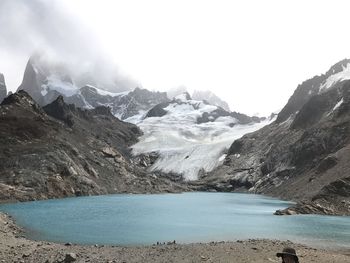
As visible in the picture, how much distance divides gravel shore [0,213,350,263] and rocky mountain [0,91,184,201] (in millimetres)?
77780

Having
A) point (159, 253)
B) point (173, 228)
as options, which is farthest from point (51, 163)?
point (159, 253)

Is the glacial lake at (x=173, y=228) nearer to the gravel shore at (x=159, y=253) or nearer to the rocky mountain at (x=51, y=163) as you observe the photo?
the gravel shore at (x=159, y=253)

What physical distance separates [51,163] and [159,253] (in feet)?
339

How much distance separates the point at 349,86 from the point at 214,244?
15919 cm

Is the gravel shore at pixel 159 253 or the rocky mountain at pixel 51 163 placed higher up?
the rocky mountain at pixel 51 163

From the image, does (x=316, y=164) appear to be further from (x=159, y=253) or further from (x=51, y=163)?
(x=159, y=253)

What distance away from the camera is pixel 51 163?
135m

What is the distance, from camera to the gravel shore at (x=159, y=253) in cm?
3412

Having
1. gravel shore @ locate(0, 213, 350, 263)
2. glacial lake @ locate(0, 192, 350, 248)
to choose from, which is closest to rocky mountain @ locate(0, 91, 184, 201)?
glacial lake @ locate(0, 192, 350, 248)

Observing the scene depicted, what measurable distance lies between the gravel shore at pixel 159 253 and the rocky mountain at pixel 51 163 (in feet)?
255

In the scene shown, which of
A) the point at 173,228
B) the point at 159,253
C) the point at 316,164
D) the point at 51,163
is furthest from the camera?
the point at 316,164

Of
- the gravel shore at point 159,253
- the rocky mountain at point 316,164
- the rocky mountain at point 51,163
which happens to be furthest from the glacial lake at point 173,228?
the rocky mountain at point 51,163

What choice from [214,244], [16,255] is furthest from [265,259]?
[16,255]

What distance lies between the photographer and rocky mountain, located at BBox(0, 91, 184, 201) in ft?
405
